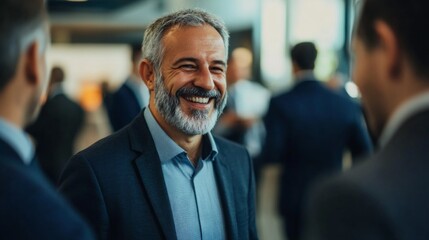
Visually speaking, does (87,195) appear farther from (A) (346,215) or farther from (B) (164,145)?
(A) (346,215)

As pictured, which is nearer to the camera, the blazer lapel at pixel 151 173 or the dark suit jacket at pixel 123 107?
the blazer lapel at pixel 151 173

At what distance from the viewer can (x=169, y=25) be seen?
6.89 ft

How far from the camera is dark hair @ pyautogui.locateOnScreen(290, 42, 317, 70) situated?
4.42 meters

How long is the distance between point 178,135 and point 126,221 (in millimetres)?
316

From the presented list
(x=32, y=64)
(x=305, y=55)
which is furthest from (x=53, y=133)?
(x=32, y=64)

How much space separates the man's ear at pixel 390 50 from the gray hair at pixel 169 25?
3.47ft

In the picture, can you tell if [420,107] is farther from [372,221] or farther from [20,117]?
[20,117]

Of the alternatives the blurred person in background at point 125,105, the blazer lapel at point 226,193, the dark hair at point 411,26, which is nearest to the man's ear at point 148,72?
the blazer lapel at point 226,193

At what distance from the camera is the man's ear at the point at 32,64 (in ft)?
3.94

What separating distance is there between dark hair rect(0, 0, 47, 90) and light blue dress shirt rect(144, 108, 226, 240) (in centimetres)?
90

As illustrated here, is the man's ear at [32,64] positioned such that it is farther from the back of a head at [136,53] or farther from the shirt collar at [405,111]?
the back of a head at [136,53]

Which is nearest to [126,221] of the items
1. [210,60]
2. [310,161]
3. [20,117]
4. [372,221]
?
[210,60]

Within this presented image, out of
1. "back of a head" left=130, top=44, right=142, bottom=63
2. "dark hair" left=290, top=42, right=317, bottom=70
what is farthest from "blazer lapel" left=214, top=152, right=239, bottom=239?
"back of a head" left=130, top=44, right=142, bottom=63

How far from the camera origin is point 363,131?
4297 millimetres
